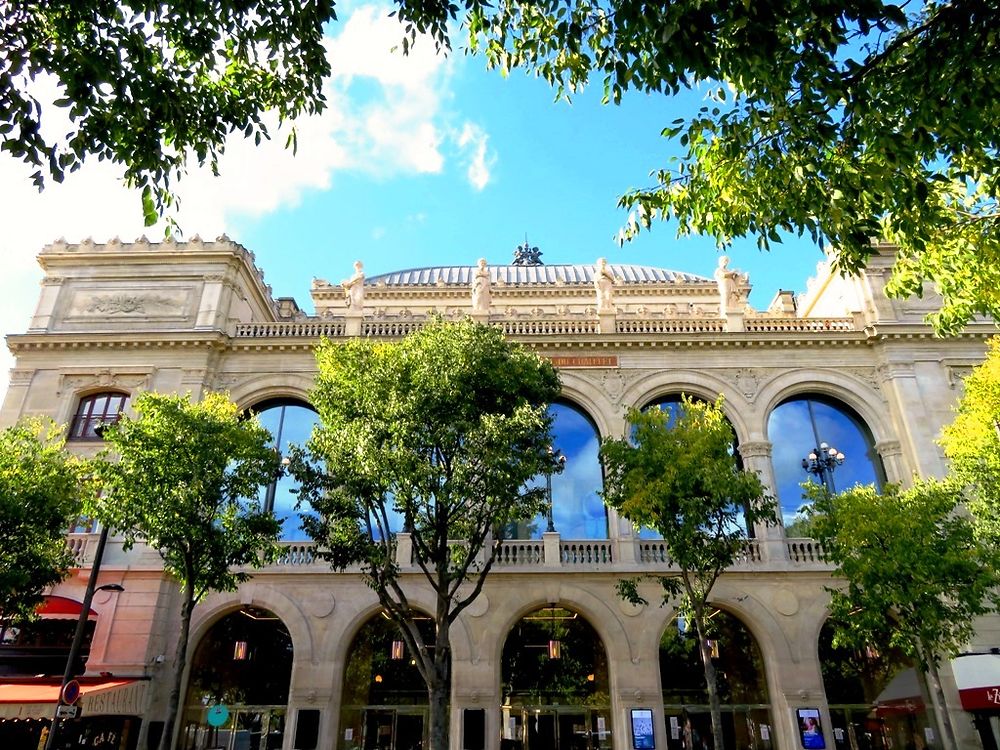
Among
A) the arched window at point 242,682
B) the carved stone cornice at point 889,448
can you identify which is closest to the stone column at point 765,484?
the carved stone cornice at point 889,448

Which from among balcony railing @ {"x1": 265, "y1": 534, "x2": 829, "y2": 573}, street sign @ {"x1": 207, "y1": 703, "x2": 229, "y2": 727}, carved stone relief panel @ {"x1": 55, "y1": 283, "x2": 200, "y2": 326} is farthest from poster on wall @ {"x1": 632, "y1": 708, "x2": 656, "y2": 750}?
carved stone relief panel @ {"x1": 55, "y1": 283, "x2": 200, "y2": 326}

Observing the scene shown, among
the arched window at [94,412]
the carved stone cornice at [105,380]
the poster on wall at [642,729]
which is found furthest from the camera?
the carved stone cornice at [105,380]

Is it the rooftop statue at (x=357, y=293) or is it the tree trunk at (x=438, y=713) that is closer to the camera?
the tree trunk at (x=438, y=713)

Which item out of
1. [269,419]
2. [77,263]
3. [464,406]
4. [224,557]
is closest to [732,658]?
[464,406]

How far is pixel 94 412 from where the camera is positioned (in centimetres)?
2473

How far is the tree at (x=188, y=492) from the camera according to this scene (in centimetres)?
1636

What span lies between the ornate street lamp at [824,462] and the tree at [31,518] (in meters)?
22.1

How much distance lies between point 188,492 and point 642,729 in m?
14.0

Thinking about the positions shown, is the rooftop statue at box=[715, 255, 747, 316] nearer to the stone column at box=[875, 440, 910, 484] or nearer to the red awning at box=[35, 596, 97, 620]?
the stone column at box=[875, 440, 910, 484]

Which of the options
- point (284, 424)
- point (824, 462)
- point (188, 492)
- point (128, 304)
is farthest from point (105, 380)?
point (824, 462)

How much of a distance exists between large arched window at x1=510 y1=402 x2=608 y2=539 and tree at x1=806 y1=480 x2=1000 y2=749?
7.20 metres

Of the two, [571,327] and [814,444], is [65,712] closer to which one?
[571,327]

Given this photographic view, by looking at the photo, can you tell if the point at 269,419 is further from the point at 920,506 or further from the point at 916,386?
the point at 916,386

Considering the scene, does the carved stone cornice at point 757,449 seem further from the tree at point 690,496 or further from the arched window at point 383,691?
the arched window at point 383,691
